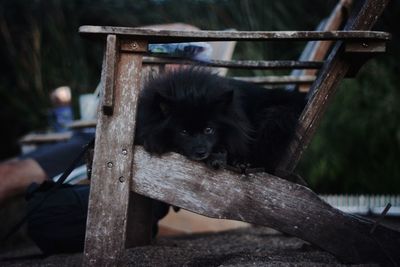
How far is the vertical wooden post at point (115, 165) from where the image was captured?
248cm

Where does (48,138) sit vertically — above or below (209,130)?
below

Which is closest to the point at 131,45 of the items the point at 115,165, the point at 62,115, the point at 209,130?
the point at 115,165

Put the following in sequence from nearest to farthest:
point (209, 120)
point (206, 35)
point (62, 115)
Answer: point (206, 35), point (209, 120), point (62, 115)

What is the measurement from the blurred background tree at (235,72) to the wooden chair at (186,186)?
3643 millimetres

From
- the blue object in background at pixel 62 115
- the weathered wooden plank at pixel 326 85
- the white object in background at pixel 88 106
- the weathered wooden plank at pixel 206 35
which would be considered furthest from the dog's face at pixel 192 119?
the blue object in background at pixel 62 115

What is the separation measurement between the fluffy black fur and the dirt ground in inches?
17.8

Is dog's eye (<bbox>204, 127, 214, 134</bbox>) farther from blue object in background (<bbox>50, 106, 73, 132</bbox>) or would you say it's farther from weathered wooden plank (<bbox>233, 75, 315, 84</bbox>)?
blue object in background (<bbox>50, 106, 73, 132</bbox>)

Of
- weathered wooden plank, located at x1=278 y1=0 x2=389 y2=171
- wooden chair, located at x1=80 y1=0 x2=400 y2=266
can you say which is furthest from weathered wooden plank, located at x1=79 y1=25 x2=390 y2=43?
weathered wooden plank, located at x1=278 y1=0 x2=389 y2=171

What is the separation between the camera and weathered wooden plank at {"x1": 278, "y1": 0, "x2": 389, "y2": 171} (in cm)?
291

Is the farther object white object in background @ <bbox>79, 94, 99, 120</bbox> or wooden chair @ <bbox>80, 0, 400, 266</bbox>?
white object in background @ <bbox>79, 94, 99, 120</bbox>

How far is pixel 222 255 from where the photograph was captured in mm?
3020

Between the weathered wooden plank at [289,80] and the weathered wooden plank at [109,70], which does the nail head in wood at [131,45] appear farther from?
the weathered wooden plank at [289,80]

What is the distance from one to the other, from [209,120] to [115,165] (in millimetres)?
801

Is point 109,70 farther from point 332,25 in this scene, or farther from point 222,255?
point 332,25
